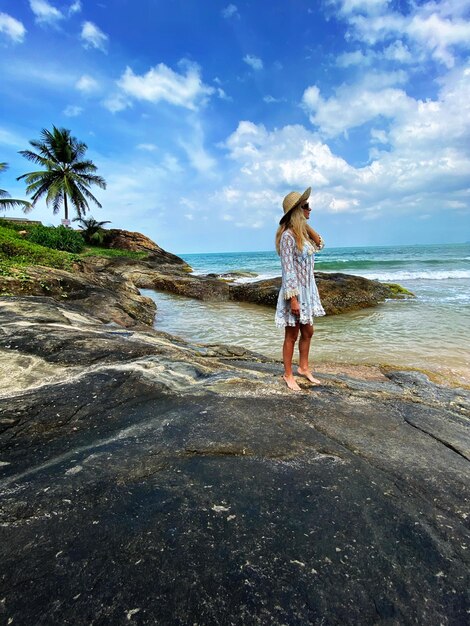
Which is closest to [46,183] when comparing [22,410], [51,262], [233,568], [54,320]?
[51,262]

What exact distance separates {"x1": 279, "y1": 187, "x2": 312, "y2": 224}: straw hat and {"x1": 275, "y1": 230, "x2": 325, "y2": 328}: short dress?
211 millimetres

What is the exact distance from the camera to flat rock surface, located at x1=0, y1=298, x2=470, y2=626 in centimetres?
123

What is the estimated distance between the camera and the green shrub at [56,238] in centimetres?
2220

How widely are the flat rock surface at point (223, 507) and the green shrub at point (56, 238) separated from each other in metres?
21.8

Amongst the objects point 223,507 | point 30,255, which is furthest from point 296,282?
point 30,255

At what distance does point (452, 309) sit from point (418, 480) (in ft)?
35.3

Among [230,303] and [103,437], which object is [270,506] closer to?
[103,437]

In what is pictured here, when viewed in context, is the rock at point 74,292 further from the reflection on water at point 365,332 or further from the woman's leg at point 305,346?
the woman's leg at point 305,346

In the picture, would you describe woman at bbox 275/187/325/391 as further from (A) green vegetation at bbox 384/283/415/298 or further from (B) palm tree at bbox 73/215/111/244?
(B) palm tree at bbox 73/215/111/244

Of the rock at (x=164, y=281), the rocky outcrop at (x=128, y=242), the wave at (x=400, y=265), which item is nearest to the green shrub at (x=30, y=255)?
the rock at (x=164, y=281)

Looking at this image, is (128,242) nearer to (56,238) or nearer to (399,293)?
(56,238)

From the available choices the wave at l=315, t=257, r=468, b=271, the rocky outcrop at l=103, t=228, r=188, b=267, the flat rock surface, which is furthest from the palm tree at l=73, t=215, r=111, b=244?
the flat rock surface

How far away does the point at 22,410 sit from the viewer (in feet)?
8.64

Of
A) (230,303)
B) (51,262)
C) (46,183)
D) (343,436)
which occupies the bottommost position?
(230,303)
